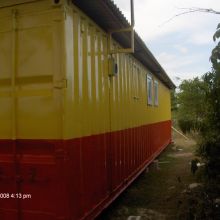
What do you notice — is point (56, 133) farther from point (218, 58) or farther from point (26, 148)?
point (218, 58)

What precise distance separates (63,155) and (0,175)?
1.06m

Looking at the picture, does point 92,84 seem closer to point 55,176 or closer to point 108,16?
point 108,16

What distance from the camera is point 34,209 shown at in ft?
15.3

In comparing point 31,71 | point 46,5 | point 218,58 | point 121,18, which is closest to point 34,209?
point 31,71

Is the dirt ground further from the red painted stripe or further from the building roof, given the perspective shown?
the building roof

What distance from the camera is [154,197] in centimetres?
780

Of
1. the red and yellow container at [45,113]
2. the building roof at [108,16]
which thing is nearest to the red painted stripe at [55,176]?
the red and yellow container at [45,113]

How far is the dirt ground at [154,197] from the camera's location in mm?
6436

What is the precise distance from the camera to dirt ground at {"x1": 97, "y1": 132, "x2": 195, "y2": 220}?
6436 mm
